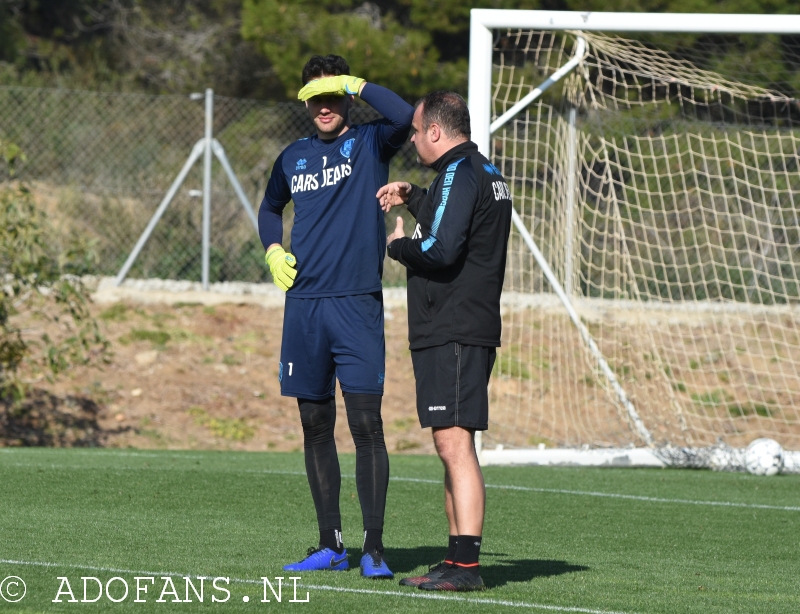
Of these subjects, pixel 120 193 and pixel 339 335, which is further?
pixel 120 193

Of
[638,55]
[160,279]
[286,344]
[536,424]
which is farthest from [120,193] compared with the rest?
[286,344]

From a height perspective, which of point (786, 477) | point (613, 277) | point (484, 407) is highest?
point (613, 277)

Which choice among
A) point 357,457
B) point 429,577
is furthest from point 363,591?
point 357,457

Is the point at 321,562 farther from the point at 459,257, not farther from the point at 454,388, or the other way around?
the point at 459,257

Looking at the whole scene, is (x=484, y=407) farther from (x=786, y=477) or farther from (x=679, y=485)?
(x=786, y=477)

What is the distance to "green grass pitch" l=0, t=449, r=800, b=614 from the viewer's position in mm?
4355

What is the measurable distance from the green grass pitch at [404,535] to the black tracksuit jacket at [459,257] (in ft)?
3.37

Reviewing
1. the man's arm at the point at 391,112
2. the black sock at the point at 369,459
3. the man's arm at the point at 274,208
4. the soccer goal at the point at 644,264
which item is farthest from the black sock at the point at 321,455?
the soccer goal at the point at 644,264

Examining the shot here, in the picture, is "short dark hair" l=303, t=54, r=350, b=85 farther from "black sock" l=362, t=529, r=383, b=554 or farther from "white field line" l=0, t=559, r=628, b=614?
"white field line" l=0, t=559, r=628, b=614

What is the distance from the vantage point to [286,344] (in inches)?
198

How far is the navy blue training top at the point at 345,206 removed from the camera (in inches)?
194

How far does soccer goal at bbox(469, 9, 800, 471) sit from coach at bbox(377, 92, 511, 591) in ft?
17.3

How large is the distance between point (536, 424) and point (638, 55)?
411 cm

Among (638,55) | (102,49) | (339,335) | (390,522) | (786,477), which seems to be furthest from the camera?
(102,49)
